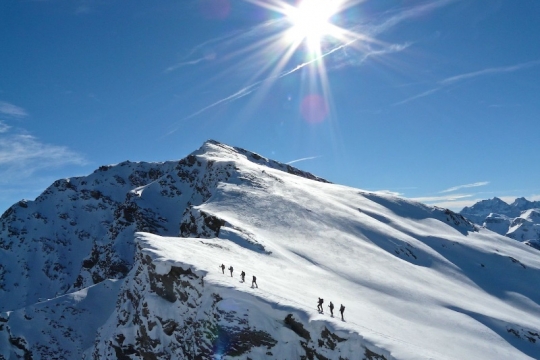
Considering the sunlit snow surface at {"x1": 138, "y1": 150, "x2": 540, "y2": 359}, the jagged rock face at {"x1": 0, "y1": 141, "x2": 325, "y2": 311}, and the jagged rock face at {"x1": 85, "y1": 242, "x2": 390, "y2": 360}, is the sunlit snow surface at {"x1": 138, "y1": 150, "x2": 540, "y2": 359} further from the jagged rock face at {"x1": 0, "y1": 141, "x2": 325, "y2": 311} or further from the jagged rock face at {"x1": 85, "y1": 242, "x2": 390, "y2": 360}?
the jagged rock face at {"x1": 0, "y1": 141, "x2": 325, "y2": 311}

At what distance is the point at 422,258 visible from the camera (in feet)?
192

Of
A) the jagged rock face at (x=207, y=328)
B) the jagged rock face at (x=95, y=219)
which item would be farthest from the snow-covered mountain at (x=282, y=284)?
the jagged rock face at (x=95, y=219)


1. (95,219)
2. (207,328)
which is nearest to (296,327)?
(207,328)

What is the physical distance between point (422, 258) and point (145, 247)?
4562 centimetres

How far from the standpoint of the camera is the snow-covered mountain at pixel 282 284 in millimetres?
22438

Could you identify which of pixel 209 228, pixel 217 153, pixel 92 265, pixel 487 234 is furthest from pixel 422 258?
pixel 92 265

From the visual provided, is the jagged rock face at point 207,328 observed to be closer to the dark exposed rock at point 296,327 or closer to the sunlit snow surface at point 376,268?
the dark exposed rock at point 296,327

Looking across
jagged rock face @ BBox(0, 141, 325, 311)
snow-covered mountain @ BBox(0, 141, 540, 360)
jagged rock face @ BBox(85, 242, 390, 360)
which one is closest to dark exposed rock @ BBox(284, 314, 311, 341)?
jagged rock face @ BBox(85, 242, 390, 360)

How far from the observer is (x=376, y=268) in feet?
146

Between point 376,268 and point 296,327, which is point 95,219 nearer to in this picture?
point 376,268

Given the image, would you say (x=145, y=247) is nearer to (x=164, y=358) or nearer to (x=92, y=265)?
(x=164, y=358)

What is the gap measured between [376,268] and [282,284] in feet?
65.8

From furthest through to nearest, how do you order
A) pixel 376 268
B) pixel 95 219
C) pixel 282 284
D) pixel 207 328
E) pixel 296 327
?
pixel 95 219 → pixel 376 268 → pixel 282 284 → pixel 207 328 → pixel 296 327

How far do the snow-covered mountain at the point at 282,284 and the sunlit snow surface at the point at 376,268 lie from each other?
0.23 m
